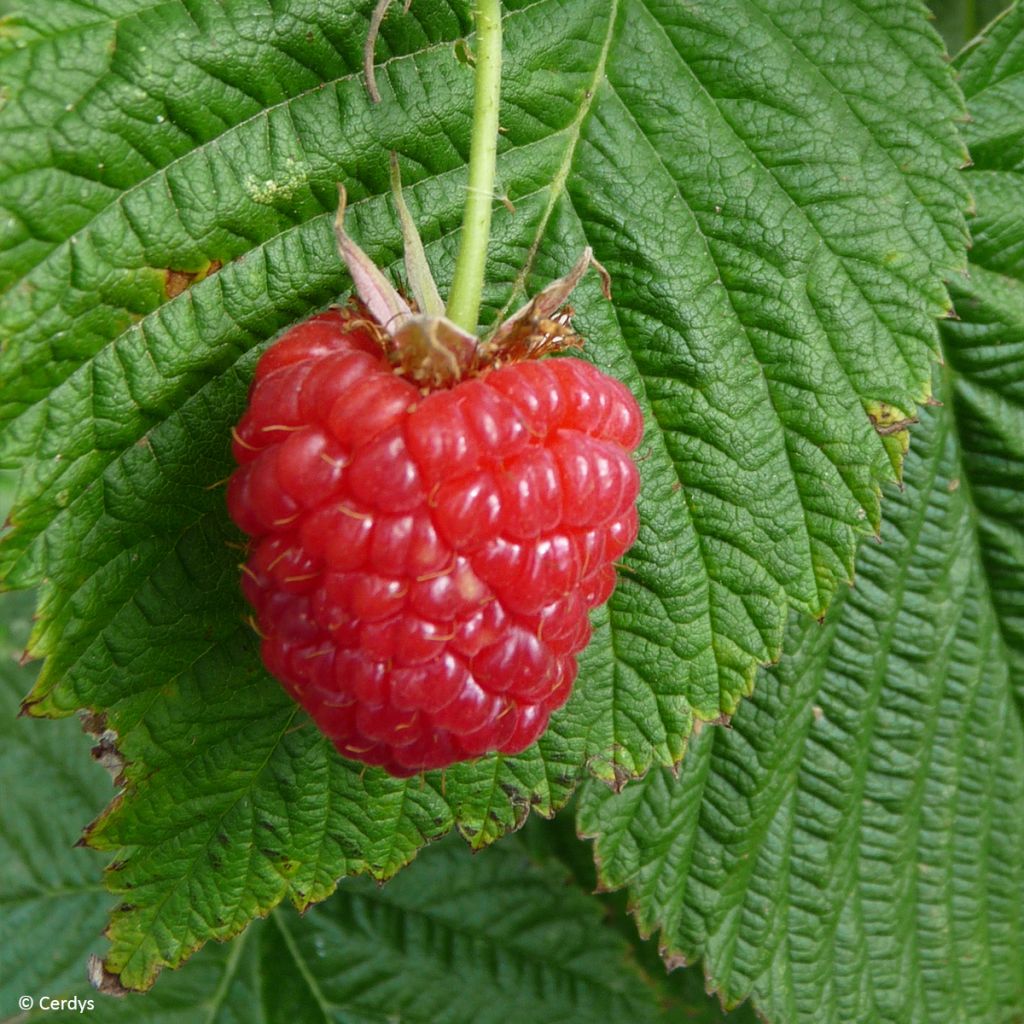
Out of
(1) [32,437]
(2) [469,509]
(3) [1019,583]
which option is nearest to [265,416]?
(2) [469,509]

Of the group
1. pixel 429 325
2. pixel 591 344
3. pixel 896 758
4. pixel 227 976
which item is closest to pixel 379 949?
pixel 227 976

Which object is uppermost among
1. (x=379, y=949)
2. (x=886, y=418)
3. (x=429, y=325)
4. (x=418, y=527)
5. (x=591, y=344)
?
(x=429, y=325)

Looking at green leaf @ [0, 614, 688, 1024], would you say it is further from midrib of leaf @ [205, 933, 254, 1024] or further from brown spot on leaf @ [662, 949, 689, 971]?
brown spot on leaf @ [662, 949, 689, 971]

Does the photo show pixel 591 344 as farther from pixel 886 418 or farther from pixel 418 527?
pixel 418 527

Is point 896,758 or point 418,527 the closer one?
A: point 418,527

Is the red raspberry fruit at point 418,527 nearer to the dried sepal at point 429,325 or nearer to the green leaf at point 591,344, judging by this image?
the dried sepal at point 429,325

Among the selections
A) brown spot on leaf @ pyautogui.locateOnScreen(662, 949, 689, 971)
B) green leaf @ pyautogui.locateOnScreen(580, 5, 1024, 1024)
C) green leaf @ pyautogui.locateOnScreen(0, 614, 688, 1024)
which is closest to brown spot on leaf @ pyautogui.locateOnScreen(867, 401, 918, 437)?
green leaf @ pyautogui.locateOnScreen(580, 5, 1024, 1024)
